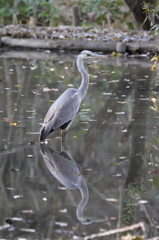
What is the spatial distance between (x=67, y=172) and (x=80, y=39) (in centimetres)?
1054

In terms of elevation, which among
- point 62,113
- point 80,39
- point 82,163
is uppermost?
point 62,113

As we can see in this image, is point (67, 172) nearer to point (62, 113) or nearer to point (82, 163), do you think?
point (82, 163)

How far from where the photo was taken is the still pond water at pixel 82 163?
4.57 metres

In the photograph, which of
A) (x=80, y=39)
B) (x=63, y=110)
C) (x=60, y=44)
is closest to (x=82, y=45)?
(x=80, y=39)

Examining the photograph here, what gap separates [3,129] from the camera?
737 cm

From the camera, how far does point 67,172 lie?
5.81 meters

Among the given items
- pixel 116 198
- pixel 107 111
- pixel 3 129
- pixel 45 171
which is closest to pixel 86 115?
pixel 107 111

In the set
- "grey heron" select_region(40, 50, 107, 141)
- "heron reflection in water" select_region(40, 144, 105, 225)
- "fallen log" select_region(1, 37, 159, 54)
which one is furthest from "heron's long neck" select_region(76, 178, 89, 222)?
"fallen log" select_region(1, 37, 159, 54)

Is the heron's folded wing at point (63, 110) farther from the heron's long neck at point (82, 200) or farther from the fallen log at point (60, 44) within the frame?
the fallen log at point (60, 44)

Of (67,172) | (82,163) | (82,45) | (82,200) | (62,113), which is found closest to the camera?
(82,200)

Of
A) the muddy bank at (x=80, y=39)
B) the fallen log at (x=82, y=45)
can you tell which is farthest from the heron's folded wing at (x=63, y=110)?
the muddy bank at (x=80, y=39)

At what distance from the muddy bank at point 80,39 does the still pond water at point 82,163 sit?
4026 millimetres

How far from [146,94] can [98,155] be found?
12.1 feet

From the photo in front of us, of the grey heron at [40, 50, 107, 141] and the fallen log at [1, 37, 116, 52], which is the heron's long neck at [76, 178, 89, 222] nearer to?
the grey heron at [40, 50, 107, 141]
